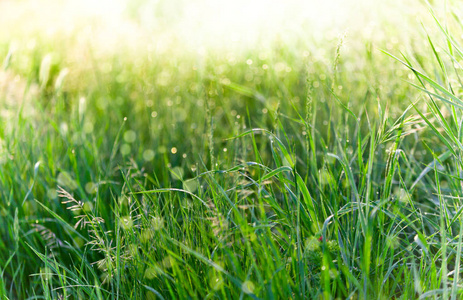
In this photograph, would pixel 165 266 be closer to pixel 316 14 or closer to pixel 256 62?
pixel 256 62

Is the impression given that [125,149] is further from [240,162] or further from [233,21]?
[233,21]

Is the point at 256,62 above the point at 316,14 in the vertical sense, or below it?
below

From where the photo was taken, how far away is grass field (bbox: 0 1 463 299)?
110cm

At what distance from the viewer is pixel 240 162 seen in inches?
62.5

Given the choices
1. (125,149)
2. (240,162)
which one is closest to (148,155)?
(125,149)

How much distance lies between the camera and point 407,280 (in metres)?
1.07

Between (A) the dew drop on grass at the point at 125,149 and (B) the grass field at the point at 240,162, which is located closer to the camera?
(B) the grass field at the point at 240,162

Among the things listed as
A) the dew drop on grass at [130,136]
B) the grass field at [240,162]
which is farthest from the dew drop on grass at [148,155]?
the dew drop on grass at [130,136]

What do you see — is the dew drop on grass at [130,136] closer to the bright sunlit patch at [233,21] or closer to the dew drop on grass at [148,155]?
the dew drop on grass at [148,155]

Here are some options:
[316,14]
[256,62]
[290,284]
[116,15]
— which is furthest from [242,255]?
[116,15]

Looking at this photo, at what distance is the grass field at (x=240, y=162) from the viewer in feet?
3.59

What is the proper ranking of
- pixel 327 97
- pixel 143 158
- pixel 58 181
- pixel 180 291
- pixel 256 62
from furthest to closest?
pixel 256 62 < pixel 327 97 < pixel 143 158 < pixel 58 181 < pixel 180 291

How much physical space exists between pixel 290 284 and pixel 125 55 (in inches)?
97.7

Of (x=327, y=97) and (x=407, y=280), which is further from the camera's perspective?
(x=327, y=97)
